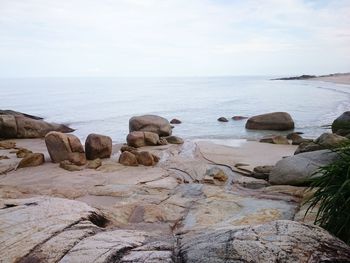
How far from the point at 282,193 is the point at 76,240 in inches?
161

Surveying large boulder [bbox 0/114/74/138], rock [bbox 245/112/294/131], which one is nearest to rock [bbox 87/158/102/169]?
large boulder [bbox 0/114/74/138]

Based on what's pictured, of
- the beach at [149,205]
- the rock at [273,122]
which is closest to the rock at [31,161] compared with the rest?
the beach at [149,205]

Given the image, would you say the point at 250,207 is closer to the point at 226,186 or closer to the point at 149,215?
the point at 149,215

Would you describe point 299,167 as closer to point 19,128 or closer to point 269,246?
point 269,246

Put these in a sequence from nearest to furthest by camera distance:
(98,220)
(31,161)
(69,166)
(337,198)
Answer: (337,198), (98,220), (69,166), (31,161)

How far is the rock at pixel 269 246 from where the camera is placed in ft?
8.55

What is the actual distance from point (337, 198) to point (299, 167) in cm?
394

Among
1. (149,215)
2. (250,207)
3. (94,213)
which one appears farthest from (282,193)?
(94,213)

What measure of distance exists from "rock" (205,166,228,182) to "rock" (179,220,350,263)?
524 centimetres

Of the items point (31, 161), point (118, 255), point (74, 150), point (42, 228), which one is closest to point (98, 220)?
point (42, 228)

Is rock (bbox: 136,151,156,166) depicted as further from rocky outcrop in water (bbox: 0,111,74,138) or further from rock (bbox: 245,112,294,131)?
rock (bbox: 245,112,294,131)

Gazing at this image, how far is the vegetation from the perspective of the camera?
128 inches

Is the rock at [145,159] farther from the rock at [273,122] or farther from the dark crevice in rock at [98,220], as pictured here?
the rock at [273,122]

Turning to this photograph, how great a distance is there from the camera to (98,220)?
431cm
